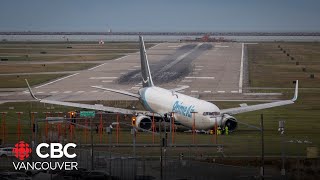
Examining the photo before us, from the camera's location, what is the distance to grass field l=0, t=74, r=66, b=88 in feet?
444

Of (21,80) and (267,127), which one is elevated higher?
(21,80)

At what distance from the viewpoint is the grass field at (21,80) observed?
135250 mm

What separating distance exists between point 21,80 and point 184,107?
6648 cm

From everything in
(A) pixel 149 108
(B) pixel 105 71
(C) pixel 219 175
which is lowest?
(C) pixel 219 175

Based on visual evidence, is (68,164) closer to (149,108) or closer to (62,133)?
(62,133)

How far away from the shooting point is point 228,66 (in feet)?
582

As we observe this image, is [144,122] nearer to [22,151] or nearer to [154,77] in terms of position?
[22,151]

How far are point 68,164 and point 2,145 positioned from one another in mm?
14045

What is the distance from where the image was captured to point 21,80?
142625 millimetres

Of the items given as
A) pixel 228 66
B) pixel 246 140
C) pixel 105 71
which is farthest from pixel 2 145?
pixel 228 66

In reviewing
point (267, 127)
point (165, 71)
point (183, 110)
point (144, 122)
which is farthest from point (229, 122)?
point (165, 71)

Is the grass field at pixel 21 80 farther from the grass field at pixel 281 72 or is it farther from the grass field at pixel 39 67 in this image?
the grass field at pixel 281 72

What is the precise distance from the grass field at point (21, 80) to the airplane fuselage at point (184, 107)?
49159 mm

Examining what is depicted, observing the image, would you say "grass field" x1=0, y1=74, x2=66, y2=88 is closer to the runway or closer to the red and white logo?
the runway
